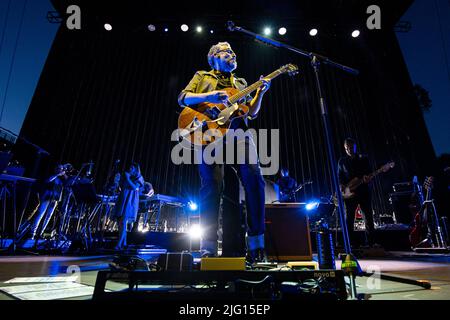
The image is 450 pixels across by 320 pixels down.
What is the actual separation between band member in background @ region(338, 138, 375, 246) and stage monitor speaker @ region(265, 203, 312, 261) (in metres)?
2.94

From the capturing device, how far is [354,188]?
195 inches

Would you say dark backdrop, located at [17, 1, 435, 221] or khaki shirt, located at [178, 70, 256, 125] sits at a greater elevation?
dark backdrop, located at [17, 1, 435, 221]

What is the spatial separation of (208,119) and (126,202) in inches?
147

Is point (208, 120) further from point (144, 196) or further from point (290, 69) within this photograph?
point (144, 196)

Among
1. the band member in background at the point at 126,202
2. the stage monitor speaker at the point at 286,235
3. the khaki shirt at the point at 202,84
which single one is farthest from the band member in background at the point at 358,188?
the band member in background at the point at 126,202

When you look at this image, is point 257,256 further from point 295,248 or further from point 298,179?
point 298,179

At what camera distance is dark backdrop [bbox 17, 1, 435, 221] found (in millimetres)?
8594

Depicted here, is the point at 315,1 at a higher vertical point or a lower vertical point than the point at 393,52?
higher

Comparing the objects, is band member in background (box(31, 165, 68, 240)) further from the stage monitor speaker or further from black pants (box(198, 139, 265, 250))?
the stage monitor speaker

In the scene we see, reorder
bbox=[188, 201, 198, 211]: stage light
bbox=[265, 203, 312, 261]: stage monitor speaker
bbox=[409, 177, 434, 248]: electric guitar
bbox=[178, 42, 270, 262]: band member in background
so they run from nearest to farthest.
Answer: bbox=[178, 42, 270, 262]: band member in background
bbox=[265, 203, 312, 261]: stage monitor speaker
bbox=[409, 177, 434, 248]: electric guitar
bbox=[188, 201, 198, 211]: stage light

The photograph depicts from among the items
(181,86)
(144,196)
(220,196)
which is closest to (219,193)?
(220,196)

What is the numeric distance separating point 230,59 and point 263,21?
7.52m

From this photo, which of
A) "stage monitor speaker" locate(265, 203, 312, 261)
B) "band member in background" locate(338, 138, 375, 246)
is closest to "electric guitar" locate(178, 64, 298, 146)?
"stage monitor speaker" locate(265, 203, 312, 261)
